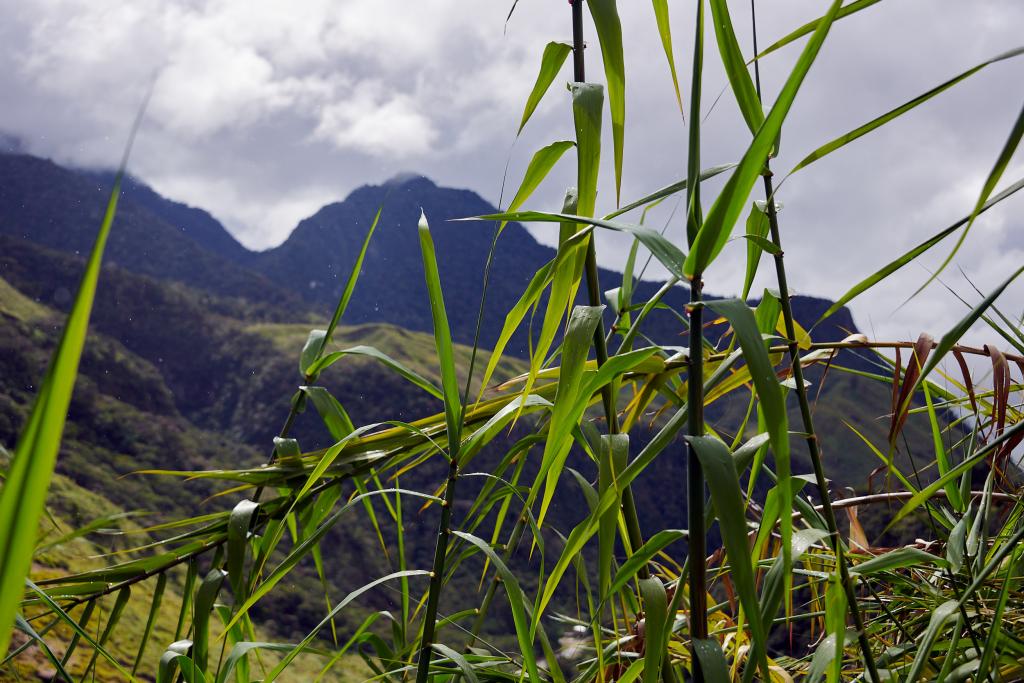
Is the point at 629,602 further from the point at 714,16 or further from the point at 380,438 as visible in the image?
the point at 714,16

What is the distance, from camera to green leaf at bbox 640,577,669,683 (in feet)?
1.31

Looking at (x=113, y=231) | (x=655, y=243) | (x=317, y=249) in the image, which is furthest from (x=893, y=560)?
(x=317, y=249)

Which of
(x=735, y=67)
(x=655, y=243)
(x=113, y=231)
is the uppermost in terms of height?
(x=113, y=231)

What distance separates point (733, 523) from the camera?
1.09 ft

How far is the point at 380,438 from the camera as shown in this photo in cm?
65

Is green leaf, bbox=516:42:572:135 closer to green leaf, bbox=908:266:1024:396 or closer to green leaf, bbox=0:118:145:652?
green leaf, bbox=908:266:1024:396

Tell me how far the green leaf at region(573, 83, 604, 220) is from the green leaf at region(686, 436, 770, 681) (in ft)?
0.68

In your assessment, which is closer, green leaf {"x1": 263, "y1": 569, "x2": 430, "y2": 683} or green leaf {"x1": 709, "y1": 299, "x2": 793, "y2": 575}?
green leaf {"x1": 709, "y1": 299, "x2": 793, "y2": 575}

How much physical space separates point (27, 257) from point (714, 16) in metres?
51.4

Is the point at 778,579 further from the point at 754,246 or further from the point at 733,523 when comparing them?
the point at 754,246

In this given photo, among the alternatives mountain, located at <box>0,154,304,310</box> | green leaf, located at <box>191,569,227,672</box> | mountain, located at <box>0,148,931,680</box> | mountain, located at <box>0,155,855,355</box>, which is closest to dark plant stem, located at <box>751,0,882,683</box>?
green leaf, located at <box>191,569,227,672</box>

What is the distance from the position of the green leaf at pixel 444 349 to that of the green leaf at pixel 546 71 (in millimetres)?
119

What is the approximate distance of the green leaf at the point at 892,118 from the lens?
14.7 inches

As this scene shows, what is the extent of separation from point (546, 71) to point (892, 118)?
25cm
